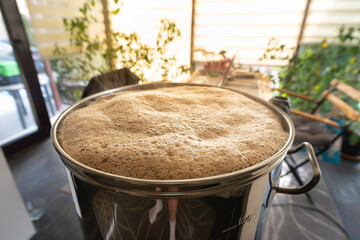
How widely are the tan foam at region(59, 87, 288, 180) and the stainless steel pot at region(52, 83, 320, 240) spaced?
3 cm

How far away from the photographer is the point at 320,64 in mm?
2422

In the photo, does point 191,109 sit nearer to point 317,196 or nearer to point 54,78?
point 317,196

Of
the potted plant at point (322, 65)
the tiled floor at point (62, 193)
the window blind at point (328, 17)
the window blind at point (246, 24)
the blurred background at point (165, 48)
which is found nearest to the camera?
the tiled floor at point (62, 193)

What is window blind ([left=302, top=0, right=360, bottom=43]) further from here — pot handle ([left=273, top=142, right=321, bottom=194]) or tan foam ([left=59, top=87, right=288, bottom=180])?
pot handle ([left=273, top=142, right=321, bottom=194])

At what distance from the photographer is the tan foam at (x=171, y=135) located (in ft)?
1.27

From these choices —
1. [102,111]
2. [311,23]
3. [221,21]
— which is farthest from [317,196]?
[221,21]

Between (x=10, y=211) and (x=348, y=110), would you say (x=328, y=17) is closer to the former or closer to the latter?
(x=348, y=110)

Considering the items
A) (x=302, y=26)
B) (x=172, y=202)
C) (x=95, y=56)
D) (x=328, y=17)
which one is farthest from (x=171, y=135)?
(x=328, y=17)

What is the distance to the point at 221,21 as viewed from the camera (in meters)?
2.95

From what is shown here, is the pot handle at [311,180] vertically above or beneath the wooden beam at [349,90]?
above

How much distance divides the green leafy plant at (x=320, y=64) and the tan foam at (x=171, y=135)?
2110mm

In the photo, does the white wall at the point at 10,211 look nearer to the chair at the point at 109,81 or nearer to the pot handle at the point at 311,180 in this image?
the chair at the point at 109,81

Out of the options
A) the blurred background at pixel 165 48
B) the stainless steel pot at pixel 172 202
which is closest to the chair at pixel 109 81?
the stainless steel pot at pixel 172 202

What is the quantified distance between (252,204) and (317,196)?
4.94 ft
